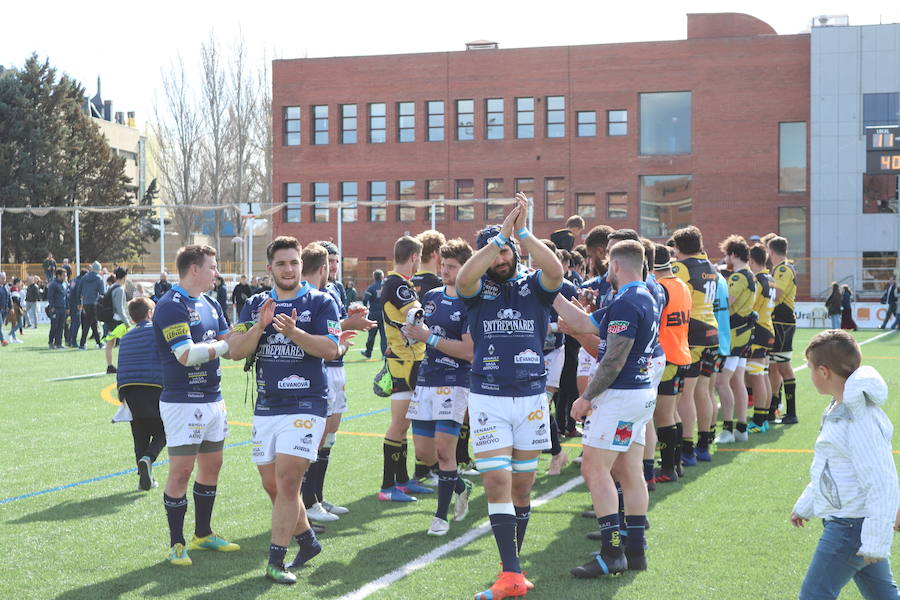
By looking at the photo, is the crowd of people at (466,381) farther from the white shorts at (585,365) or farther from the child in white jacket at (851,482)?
the white shorts at (585,365)

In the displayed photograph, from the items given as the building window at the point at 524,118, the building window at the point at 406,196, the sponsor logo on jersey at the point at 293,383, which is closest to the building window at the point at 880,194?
the building window at the point at 524,118

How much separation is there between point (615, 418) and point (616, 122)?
45689 mm

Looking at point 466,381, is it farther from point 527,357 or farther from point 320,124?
point 320,124

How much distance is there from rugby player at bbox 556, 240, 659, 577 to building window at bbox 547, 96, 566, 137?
45.4 m

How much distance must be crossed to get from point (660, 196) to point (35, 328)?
96.7 ft

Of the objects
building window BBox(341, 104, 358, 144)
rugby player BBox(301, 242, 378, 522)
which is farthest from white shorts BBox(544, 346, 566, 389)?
building window BBox(341, 104, 358, 144)

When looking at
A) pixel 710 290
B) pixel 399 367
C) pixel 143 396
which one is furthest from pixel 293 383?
pixel 710 290

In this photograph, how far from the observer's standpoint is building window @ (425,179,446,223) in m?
52.1

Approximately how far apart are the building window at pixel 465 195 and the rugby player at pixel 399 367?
43771mm

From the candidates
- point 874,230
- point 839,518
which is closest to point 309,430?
point 839,518

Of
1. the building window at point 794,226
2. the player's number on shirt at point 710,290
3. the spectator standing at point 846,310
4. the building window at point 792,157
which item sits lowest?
the spectator standing at point 846,310

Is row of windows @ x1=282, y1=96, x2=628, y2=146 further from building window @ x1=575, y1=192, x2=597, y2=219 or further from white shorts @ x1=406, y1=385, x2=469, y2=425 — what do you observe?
white shorts @ x1=406, y1=385, x2=469, y2=425

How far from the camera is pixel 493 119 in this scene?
51500 mm

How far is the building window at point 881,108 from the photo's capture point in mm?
46125
